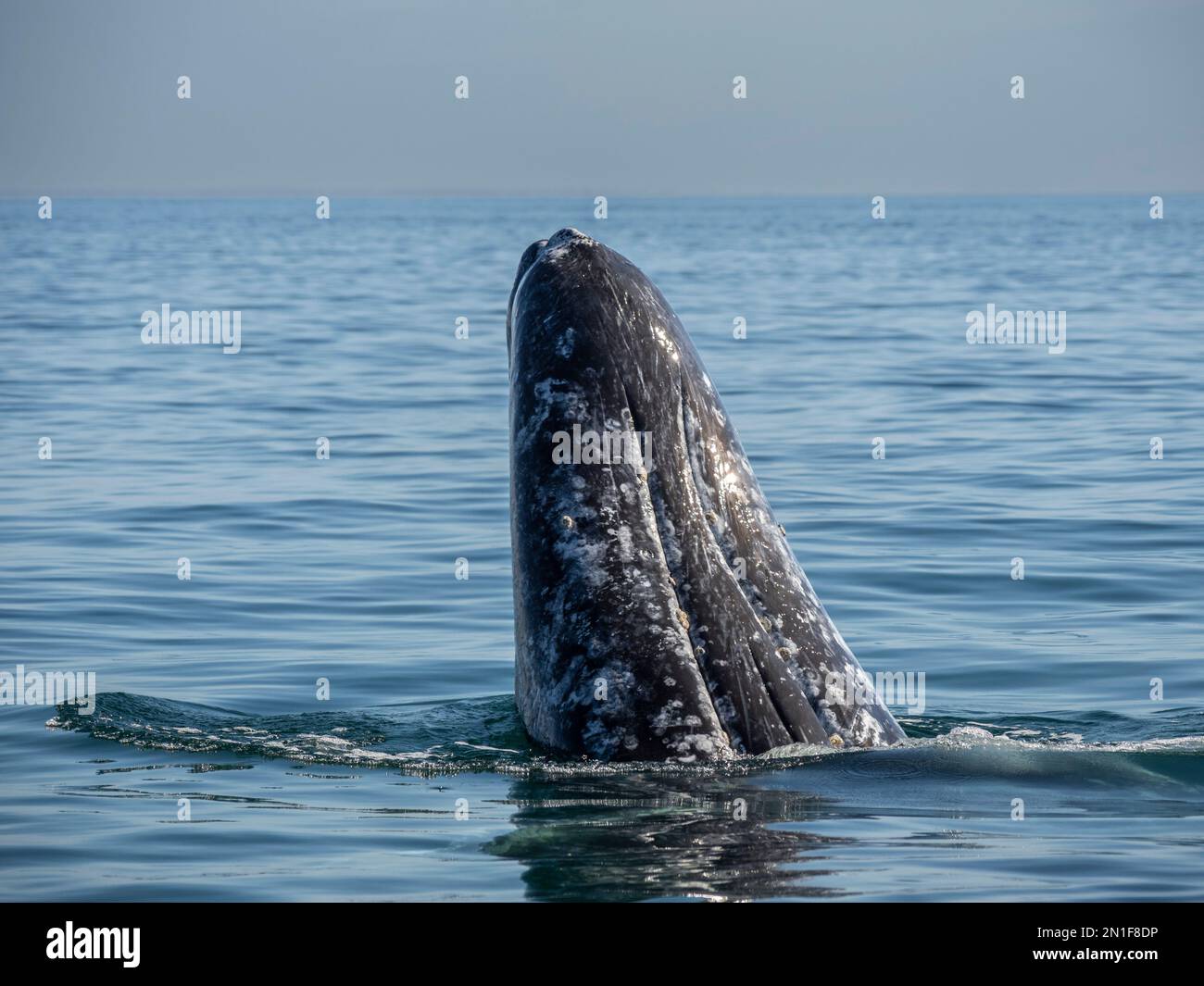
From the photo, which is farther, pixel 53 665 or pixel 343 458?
pixel 343 458

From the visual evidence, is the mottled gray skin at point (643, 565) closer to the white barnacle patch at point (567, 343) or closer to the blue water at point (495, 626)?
the white barnacle patch at point (567, 343)

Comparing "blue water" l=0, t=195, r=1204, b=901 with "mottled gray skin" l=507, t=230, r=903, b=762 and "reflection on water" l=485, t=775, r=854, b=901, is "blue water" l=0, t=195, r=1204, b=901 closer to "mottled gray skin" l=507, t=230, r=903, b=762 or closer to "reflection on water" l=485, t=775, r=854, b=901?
"reflection on water" l=485, t=775, r=854, b=901

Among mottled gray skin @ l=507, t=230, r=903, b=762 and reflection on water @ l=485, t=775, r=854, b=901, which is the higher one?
mottled gray skin @ l=507, t=230, r=903, b=762

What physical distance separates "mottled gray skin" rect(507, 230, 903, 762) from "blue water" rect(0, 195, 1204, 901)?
0.66 ft

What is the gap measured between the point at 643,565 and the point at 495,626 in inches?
209

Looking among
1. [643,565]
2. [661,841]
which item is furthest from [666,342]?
[661,841]

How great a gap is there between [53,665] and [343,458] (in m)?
8.33

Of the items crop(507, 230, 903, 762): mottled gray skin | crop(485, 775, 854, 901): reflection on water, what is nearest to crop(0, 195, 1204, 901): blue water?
crop(485, 775, 854, 901): reflection on water

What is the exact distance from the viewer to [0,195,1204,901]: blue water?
6566mm

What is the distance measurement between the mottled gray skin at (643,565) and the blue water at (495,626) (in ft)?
0.66

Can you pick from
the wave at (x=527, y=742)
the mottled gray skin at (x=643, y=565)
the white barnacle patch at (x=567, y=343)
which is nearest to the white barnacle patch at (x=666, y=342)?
the mottled gray skin at (x=643, y=565)
